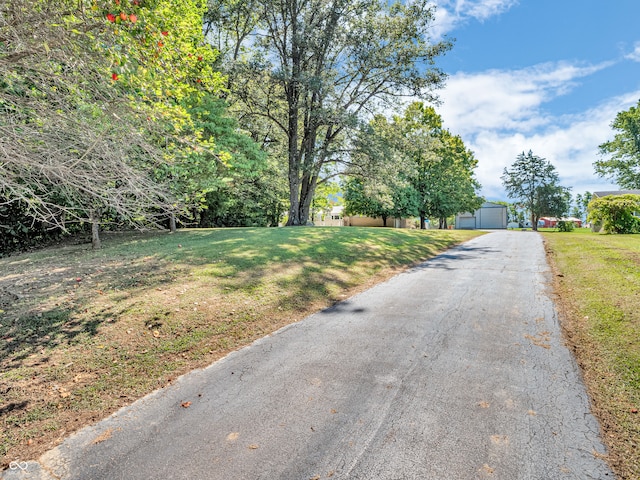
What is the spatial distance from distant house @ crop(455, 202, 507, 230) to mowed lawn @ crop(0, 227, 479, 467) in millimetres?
42876

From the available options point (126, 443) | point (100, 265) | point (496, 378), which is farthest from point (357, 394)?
point (100, 265)

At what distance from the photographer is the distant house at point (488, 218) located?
46.8 m

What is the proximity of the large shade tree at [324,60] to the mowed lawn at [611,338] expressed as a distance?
11708 mm

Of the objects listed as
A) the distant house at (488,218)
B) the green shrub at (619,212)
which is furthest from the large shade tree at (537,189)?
the green shrub at (619,212)

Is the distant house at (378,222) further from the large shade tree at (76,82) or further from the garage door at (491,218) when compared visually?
the large shade tree at (76,82)

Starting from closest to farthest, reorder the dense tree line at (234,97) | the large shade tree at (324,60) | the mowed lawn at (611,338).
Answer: the mowed lawn at (611,338) < the dense tree line at (234,97) < the large shade tree at (324,60)

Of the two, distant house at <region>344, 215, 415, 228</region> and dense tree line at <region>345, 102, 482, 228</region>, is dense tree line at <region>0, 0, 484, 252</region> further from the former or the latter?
distant house at <region>344, 215, 415, 228</region>

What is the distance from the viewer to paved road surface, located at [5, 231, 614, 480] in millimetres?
2248

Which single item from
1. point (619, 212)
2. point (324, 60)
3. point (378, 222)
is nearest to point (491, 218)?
point (378, 222)

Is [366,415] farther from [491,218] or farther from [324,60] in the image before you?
[491,218]

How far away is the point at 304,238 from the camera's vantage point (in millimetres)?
11625

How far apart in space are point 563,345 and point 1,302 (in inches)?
332

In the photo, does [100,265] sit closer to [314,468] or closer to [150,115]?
[150,115]

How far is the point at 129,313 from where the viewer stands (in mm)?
4895
